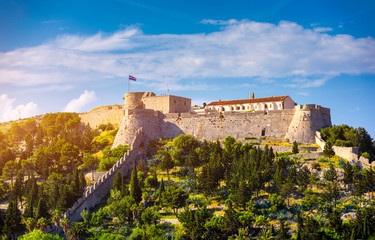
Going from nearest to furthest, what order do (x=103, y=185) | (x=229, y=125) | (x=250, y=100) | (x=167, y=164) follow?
(x=103, y=185)
(x=167, y=164)
(x=229, y=125)
(x=250, y=100)

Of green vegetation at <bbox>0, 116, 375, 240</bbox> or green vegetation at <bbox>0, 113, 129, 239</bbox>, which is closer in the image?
Result: green vegetation at <bbox>0, 116, 375, 240</bbox>

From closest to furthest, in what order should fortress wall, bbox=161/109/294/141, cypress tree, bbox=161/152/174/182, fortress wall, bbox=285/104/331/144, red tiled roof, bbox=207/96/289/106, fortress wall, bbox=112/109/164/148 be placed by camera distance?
cypress tree, bbox=161/152/174/182 < fortress wall, bbox=285/104/331/144 < fortress wall, bbox=161/109/294/141 < fortress wall, bbox=112/109/164/148 < red tiled roof, bbox=207/96/289/106

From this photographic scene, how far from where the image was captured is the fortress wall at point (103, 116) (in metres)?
82.6

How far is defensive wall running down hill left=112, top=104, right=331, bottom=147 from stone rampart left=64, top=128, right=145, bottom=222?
420 cm

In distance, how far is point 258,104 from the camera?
6819cm

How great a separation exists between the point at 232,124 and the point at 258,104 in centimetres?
1026

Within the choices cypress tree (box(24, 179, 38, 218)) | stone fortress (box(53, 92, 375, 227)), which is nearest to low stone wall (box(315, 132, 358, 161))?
stone fortress (box(53, 92, 375, 227))

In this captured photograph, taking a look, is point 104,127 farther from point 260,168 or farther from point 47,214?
point 260,168

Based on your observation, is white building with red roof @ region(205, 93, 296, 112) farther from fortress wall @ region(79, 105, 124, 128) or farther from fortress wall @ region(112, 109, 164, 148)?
fortress wall @ region(79, 105, 124, 128)

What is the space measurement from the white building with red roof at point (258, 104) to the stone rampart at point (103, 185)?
22.0 meters

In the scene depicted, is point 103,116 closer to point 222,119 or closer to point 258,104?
point 222,119

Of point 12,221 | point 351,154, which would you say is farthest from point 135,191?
point 351,154

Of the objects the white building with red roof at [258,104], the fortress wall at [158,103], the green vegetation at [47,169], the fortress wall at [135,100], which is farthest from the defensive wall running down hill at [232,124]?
the fortress wall at [135,100]

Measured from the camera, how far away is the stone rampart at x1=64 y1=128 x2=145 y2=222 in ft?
142
